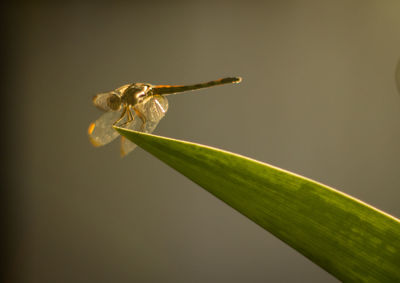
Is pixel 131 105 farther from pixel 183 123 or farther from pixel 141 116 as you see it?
pixel 183 123

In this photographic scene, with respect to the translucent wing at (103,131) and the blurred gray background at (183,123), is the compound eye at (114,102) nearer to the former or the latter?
the translucent wing at (103,131)

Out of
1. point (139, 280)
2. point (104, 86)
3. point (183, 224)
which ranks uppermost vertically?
point (104, 86)

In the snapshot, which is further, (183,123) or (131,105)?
(183,123)

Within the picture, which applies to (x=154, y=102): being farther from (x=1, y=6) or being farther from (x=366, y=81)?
(x=1, y=6)

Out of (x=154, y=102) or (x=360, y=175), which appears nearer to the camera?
(x=154, y=102)

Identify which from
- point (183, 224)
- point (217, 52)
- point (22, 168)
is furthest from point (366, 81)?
point (22, 168)

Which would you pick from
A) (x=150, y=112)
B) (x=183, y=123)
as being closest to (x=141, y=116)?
(x=150, y=112)

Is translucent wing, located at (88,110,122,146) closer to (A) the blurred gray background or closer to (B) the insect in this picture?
(B) the insect

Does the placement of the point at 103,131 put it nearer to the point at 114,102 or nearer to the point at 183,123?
the point at 114,102

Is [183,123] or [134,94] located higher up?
[134,94]
